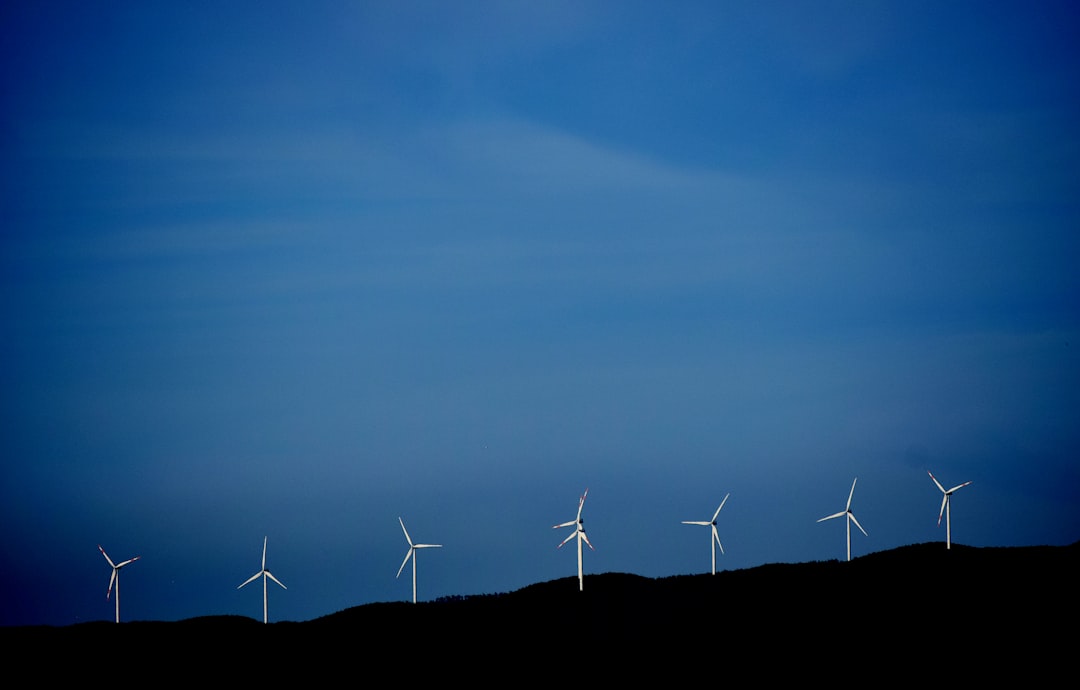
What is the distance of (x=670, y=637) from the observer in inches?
2844

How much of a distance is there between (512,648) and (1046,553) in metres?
55.3

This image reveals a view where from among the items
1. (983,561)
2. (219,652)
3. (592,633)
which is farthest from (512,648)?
(983,561)

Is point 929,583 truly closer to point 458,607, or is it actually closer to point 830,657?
point 830,657

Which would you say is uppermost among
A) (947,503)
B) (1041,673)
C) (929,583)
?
(947,503)

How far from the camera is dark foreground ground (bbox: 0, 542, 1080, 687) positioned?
61.8 metres

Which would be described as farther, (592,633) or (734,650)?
(592,633)

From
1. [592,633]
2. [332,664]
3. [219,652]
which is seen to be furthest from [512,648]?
[219,652]

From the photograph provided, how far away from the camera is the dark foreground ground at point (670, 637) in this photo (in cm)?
6178

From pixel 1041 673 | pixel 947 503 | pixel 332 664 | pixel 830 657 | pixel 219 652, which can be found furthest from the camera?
pixel 947 503

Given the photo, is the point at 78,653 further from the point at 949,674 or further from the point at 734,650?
the point at 949,674

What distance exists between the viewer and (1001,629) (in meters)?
65.9

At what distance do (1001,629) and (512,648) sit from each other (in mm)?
32069

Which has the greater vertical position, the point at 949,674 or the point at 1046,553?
the point at 1046,553

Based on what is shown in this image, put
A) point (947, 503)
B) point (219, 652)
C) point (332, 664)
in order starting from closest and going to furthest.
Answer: point (332, 664) < point (219, 652) < point (947, 503)
